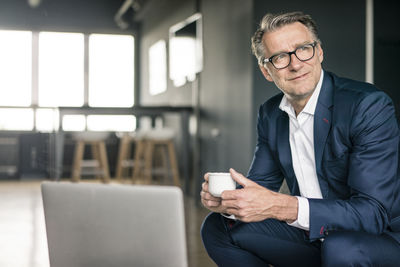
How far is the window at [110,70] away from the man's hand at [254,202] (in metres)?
8.50

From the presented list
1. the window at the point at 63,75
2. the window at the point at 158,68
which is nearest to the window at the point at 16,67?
the window at the point at 63,75

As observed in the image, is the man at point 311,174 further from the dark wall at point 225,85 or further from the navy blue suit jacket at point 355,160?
the dark wall at point 225,85

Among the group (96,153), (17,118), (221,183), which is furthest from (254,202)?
(17,118)

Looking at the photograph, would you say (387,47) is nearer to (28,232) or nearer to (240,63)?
(240,63)

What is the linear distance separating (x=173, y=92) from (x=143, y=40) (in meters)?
2.67

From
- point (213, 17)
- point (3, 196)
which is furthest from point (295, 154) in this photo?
point (3, 196)

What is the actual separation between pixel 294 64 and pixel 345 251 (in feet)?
1.84

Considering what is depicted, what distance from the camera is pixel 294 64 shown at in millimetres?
1549

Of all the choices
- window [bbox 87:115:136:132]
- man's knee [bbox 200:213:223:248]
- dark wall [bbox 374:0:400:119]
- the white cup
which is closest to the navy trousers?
man's knee [bbox 200:213:223:248]

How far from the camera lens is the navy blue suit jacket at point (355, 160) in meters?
1.39

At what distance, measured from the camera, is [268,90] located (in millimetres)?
4141

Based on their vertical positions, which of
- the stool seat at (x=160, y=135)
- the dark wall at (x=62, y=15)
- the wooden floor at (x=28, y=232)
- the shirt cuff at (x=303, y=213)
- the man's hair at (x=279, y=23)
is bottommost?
the wooden floor at (x=28, y=232)

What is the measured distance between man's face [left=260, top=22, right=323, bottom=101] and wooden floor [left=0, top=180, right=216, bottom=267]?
4.36 ft

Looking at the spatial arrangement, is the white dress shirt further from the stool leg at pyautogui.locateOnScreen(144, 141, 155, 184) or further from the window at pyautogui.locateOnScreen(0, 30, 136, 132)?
the window at pyautogui.locateOnScreen(0, 30, 136, 132)
